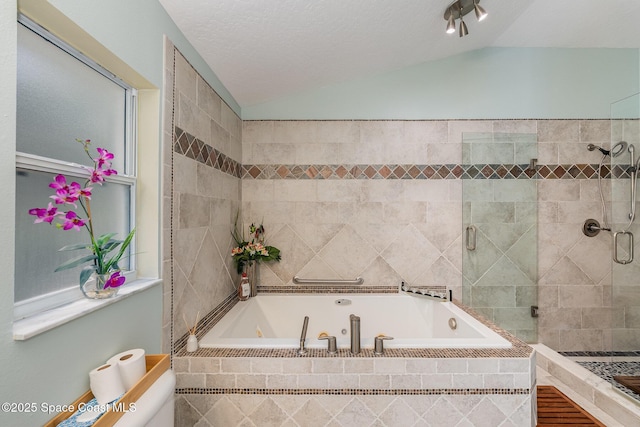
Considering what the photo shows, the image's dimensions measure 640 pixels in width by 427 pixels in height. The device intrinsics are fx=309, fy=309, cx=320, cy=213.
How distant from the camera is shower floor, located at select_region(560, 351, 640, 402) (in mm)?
2023

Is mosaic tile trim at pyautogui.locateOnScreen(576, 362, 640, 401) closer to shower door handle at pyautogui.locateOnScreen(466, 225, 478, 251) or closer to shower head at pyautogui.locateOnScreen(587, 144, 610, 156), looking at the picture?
shower door handle at pyautogui.locateOnScreen(466, 225, 478, 251)

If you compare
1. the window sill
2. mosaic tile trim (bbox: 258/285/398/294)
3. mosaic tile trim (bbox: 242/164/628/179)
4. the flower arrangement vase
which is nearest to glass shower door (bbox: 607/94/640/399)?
mosaic tile trim (bbox: 242/164/628/179)

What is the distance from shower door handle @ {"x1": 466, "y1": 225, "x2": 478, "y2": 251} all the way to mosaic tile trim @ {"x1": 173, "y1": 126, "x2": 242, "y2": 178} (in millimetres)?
2052

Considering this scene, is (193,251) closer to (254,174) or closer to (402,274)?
(254,174)

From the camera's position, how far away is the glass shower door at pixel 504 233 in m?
2.65

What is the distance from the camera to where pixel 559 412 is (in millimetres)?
1947

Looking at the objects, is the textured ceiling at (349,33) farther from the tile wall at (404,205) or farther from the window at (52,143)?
the window at (52,143)

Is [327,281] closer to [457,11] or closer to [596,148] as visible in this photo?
[457,11]

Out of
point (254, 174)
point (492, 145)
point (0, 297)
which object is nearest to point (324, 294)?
point (254, 174)

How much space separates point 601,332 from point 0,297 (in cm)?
383

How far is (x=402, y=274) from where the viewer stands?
8.97 ft

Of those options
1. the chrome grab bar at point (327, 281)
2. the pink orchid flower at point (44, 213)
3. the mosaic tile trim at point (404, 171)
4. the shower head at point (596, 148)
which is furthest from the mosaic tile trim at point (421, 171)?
the pink orchid flower at point (44, 213)

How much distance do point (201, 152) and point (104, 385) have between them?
4.27 ft

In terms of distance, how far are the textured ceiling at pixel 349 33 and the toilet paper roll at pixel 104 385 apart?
154 cm
